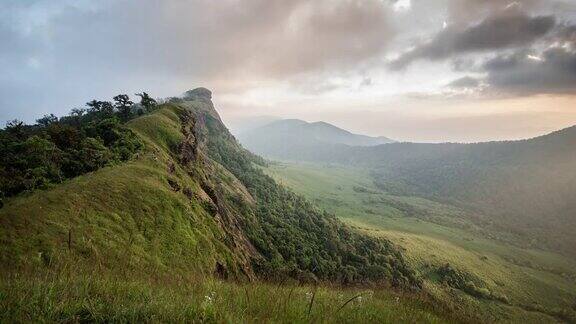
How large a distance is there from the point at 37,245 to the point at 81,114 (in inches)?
3204

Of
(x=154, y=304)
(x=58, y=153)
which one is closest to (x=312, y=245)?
(x=58, y=153)

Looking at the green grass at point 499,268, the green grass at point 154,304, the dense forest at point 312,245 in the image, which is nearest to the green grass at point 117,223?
the green grass at point 154,304

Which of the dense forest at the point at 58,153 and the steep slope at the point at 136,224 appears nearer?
the steep slope at the point at 136,224

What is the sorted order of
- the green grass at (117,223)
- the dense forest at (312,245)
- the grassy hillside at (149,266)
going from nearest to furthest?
the grassy hillside at (149,266), the green grass at (117,223), the dense forest at (312,245)

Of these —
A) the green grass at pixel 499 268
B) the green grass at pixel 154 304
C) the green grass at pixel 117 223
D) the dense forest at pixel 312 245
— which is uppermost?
the green grass at pixel 154 304

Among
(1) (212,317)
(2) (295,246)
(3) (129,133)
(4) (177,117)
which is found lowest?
(2) (295,246)

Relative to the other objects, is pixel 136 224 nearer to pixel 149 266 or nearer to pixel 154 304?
pixel 149 266

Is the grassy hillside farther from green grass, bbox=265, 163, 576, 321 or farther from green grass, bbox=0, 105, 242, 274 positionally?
green grass, bbox=265, 163, 576, 321

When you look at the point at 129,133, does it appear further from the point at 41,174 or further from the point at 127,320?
the point at 127,320

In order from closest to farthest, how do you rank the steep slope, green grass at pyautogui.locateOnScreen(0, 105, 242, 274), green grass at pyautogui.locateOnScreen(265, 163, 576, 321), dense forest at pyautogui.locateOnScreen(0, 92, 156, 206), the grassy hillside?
the grassy hillside < the steep slope < green grass at pyautogui.locateOnScreen(0, 105, 242, 274) < dense forest at pyautogui.locateOnScreen(0, 92, 156, 206) < green grass at pyautogui.locateOnScreen(265, 163, 576, 321)

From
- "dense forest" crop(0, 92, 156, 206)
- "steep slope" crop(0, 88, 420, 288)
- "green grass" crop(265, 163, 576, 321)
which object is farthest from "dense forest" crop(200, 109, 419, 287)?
"dense forest" crop(0, 92, 156, 206)

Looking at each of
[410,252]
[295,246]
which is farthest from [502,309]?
[295,246]

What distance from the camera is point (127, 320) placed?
441cm

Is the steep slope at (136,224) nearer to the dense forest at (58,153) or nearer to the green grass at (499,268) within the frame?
the dense forest at (58,153)
